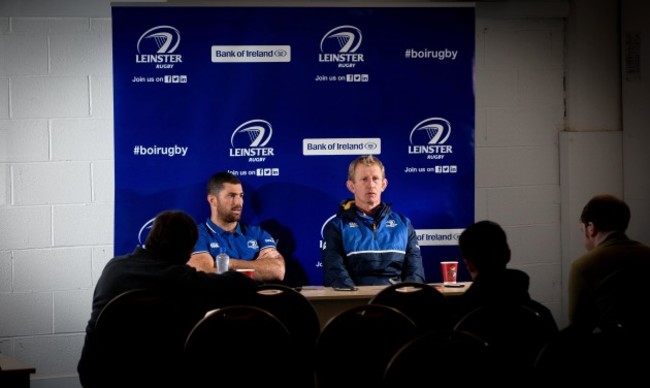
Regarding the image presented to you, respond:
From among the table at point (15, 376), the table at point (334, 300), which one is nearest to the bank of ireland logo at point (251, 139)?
the table at point (334, 300)

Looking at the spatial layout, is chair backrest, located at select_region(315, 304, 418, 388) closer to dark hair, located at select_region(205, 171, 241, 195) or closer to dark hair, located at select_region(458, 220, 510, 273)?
dark hair, located at select_region(458, 220, 510, 273)

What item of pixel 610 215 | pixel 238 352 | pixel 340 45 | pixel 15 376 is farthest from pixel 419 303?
pixel 340 45

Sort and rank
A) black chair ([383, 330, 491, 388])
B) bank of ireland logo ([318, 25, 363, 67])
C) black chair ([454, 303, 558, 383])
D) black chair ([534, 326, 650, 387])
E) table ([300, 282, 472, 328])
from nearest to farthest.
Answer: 1. black chair ([383, 330, 491, 388])
2. black chair ([534, 326, 650, 387])
3. black chair ([454, 303, 558, 383])
4. table ([300, 282, 472, 328])
5. bank of ireland logo ([318, 25, 363, 67])

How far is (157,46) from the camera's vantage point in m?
5.69

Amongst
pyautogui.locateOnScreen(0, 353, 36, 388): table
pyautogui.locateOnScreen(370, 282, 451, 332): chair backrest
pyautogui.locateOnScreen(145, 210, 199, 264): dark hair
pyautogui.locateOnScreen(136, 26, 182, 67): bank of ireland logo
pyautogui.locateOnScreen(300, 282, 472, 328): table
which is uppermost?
pyautogui.locateOnScreen(136, 26, 182, 67): bank of ireland logo

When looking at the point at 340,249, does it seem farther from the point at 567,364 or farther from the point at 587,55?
the point at 567,364

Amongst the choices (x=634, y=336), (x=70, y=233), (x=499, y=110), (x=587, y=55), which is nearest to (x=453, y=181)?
(x=499, y=110)

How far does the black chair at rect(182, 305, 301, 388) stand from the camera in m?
3.12

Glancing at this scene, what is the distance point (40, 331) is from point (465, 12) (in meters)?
3.47

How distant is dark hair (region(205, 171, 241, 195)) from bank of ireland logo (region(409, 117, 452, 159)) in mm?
1204

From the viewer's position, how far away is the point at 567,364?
284 centimetres

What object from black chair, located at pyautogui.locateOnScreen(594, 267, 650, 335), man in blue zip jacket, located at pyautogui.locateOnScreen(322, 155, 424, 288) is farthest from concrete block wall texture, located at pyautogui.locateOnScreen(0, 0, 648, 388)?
black chair, located at pyautogui.locateOnScreen(594, 267, 650, 335)

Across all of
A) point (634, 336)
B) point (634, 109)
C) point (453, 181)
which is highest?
point (634, 109)

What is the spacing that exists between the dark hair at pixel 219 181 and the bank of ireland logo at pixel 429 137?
3.95 ft
